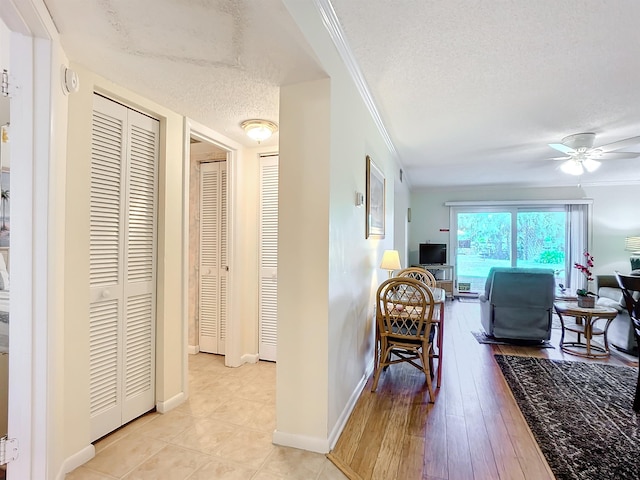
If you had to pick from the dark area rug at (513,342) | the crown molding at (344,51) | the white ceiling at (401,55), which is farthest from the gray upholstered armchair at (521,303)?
the crown molding at (344,51)

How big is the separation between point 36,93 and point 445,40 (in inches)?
82.6

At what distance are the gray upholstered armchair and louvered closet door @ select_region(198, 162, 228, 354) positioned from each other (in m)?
3.24

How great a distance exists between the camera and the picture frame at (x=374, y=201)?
2.90 m

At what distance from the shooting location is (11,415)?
1476 millimetres

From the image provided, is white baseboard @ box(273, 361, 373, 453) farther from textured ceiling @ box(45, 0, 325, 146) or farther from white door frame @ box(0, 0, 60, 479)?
textured ceiling @ box(45, 0, 325, 146)

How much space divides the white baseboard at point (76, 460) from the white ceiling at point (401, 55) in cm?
214

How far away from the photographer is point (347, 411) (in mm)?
2371

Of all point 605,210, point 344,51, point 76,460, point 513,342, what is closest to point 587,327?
point 513,342

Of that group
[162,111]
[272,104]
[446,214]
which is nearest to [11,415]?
[162,111]

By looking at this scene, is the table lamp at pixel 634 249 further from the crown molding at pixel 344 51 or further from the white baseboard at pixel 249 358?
the white baseboard at pixel 249 358

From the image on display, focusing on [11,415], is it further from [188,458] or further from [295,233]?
[295,233]

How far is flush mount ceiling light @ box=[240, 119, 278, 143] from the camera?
270cm

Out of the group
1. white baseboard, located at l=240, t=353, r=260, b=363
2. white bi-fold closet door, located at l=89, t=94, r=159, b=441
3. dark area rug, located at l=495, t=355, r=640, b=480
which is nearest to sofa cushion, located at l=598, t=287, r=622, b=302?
dark area rug, located at l=495, t=355, r=640, b=480

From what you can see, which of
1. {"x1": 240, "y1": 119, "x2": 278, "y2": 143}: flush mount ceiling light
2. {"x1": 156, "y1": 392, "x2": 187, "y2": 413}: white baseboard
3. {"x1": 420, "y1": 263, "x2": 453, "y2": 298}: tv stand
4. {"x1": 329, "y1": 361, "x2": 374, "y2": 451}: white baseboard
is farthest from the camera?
{"x1": 420, "y1": 263, "x2": 453, "y2": 298}: tv stand
